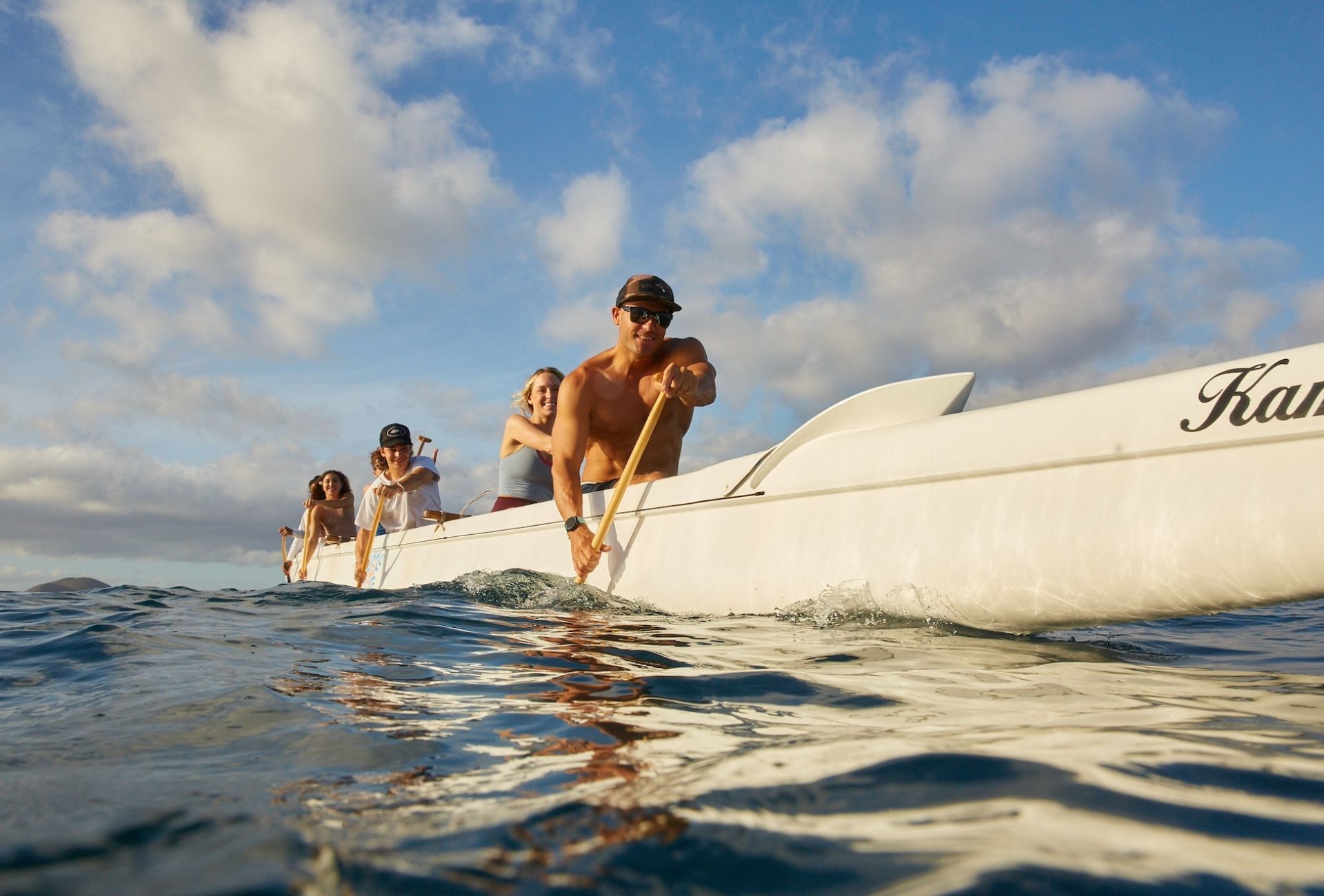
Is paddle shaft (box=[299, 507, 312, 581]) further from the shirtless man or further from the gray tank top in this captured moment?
the shirtless man

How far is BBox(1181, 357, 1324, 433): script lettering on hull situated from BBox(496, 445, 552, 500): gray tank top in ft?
17.3

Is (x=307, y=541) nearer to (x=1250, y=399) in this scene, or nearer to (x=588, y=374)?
(x=588, y=374)

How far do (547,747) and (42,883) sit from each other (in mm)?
792

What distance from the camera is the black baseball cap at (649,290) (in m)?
4.58

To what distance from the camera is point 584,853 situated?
1005 mm

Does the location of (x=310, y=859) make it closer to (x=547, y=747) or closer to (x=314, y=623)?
(x=547, y=747)

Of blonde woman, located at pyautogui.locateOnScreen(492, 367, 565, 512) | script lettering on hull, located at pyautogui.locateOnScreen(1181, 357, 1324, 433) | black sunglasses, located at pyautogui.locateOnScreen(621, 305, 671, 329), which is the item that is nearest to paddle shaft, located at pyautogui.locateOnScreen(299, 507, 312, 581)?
blonde woman, located at pyautogui.locateOnScreen(492, 367, 565, 512)

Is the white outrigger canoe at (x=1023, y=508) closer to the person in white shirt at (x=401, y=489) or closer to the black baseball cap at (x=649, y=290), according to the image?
the black baseball cap at (x=649, y=290)

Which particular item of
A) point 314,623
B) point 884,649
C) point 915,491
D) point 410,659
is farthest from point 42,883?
point 314,623

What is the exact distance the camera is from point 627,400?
4.89 m

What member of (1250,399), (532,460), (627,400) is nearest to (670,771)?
(1250,399)

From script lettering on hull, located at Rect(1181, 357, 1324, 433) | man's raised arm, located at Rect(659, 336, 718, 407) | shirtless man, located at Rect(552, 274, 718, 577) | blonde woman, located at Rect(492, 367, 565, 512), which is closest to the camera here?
script lettering on hull, located at Rect(1181, 357, 1324, 433)

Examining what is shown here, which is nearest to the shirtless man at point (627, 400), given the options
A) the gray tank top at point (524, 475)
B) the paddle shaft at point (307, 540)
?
the gray tank top at point (524, 475)

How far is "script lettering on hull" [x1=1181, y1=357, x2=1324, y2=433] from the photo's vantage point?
2316mm
